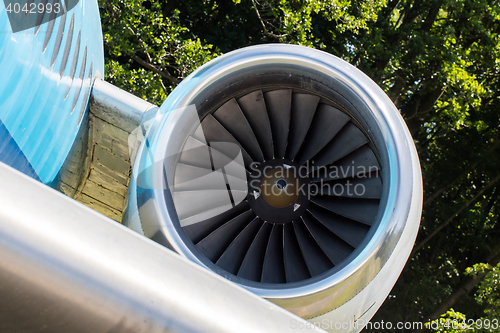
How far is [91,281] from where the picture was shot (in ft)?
2.07

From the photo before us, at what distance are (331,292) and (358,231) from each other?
0.68 meters

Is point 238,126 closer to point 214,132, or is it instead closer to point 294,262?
point 214,132

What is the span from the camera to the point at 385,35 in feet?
33.5

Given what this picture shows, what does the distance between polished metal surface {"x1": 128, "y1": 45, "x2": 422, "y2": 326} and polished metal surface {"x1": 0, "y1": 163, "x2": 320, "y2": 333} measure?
1458 mm

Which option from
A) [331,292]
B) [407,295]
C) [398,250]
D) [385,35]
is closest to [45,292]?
[331,292]

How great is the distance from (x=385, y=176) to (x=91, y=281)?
1.98 meters

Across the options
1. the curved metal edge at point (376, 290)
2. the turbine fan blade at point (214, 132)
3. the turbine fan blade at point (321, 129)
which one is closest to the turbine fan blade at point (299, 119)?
the turbine fan blade at point (321, 129)

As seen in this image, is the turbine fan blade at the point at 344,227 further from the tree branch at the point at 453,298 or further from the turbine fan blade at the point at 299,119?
the tree branch at the point at 453,298

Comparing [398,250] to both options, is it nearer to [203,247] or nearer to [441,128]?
[203,247]

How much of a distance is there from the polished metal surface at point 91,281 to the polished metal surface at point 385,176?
1458mm

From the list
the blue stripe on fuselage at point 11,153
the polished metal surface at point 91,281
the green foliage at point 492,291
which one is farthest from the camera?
the green foliage at point 492,291

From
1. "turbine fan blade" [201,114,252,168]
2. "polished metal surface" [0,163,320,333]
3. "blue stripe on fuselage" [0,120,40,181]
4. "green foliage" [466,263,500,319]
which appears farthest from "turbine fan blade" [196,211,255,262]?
"green foliage" [466,263,500,319]

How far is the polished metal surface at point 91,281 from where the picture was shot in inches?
23.9

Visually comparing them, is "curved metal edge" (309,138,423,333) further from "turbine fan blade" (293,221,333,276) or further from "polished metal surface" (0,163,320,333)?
"polished metal surface" (0,163,320,333)
